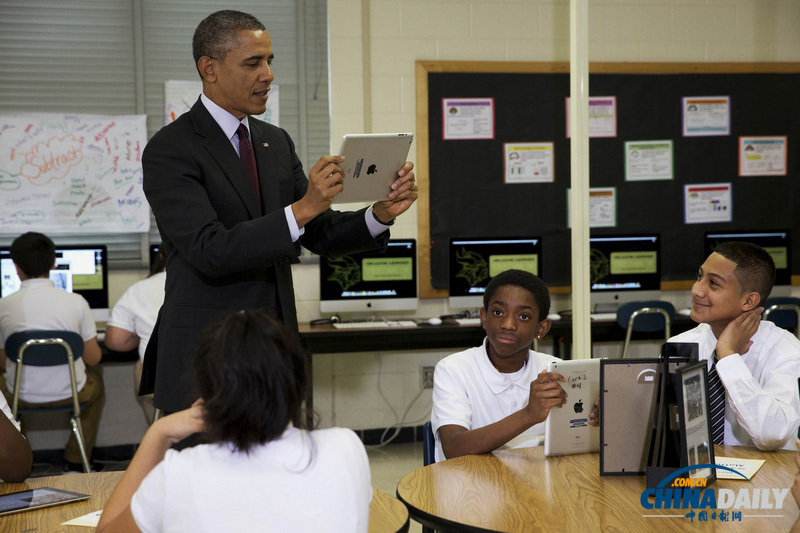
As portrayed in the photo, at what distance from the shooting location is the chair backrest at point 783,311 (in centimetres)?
474

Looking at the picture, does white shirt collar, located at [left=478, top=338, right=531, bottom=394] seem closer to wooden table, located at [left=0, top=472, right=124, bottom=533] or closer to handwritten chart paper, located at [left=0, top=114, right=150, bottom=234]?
wooden table, located at [left=0, top=472, right=124, bottom=533]

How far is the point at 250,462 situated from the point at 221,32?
1.10 metres

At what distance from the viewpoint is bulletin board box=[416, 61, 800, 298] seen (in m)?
5.16

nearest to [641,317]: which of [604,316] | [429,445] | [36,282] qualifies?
[604,316]

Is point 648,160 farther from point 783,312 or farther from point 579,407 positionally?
point 579,407

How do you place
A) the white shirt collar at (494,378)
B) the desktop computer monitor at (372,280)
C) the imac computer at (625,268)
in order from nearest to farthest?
the white shirt collar at (494,378)
the desktop computer monitor at (372,280)
the imac computer at (625,268)

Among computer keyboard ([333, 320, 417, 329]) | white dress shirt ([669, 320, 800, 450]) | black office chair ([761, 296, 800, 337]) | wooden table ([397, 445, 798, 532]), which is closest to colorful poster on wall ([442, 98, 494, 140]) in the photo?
computer keyboard ([333, 320, 417, 329])

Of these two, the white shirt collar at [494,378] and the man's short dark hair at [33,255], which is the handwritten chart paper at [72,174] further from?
the white shirt collar at [494,378]

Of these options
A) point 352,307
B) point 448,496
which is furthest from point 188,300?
point 352,307

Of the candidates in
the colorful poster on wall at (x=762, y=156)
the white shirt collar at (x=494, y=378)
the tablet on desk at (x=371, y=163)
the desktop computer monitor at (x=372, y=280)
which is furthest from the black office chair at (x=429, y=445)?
the colorful poster on wall at (x=762, y=156)

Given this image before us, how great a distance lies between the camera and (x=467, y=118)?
17.0 feet

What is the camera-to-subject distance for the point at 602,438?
168 centimetres

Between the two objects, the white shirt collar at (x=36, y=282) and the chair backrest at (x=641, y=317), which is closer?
the white shirt collar at (x=36, y=282)

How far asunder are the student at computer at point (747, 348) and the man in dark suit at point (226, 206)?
33.8 inches
